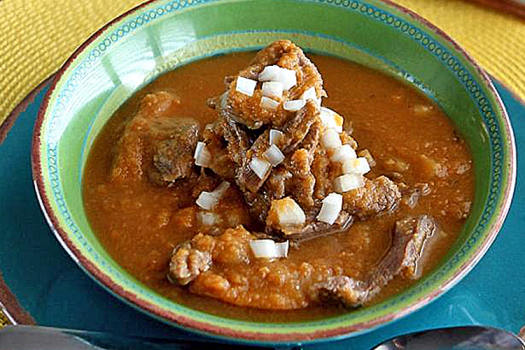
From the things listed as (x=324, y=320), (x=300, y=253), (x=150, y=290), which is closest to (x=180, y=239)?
(x=150, y=290)

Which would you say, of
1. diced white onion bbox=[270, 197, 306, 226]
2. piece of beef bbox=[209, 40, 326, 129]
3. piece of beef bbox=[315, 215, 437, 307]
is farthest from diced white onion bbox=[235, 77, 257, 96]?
piece of beef bbox=[315, 215, 437, 307]

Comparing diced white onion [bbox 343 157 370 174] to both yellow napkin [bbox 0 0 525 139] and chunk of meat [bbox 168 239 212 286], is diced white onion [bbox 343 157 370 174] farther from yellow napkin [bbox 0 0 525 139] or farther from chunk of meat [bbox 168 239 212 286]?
yellow napkin [bbox 0 0 525 139]

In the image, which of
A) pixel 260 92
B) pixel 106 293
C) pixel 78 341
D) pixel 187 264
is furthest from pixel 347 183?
pixel 78 341

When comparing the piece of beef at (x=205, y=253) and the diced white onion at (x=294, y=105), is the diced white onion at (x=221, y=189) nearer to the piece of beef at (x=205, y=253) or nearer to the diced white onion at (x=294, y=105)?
the piece of beef at (x=205, y=253)

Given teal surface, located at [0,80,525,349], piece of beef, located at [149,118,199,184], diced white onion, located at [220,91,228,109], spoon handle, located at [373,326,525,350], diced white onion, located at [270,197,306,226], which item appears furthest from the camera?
piece of beef, located at [149,118,199,184]

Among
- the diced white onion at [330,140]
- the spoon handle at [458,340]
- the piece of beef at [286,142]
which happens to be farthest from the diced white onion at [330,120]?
the spoon handle at [458,340]
